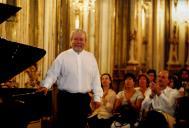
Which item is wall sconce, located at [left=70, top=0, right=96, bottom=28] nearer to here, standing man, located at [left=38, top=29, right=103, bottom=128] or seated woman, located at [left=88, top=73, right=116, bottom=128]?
seated woman, located at [left=88, top=73, right=116, bottom=128]

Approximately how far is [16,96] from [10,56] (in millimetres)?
413

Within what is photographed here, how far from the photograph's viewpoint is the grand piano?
4109mm

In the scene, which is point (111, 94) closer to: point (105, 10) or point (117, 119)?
point (117, 119)

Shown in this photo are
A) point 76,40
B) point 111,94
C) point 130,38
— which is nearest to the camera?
point 76,40

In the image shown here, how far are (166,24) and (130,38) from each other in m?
1.59

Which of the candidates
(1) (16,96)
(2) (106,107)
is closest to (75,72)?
(1) (16,96)

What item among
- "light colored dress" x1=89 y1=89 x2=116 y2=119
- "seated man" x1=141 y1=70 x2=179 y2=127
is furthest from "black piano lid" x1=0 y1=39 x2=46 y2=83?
"light colored dress" x1=89 y1=89 x2=116 y2=119

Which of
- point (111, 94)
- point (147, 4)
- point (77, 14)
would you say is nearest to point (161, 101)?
point (111, 94)

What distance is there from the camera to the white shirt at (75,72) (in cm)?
544

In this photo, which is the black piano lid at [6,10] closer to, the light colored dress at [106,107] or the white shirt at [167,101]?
the white shirt at [167,101]

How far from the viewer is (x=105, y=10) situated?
1059 cm

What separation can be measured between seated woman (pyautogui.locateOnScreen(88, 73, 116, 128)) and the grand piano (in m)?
1.92

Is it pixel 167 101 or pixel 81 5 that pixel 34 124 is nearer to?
pixel 167 101

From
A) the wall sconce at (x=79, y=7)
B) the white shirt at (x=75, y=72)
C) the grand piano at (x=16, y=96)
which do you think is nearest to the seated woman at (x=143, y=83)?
the white shirt at (x=75, y=72)
